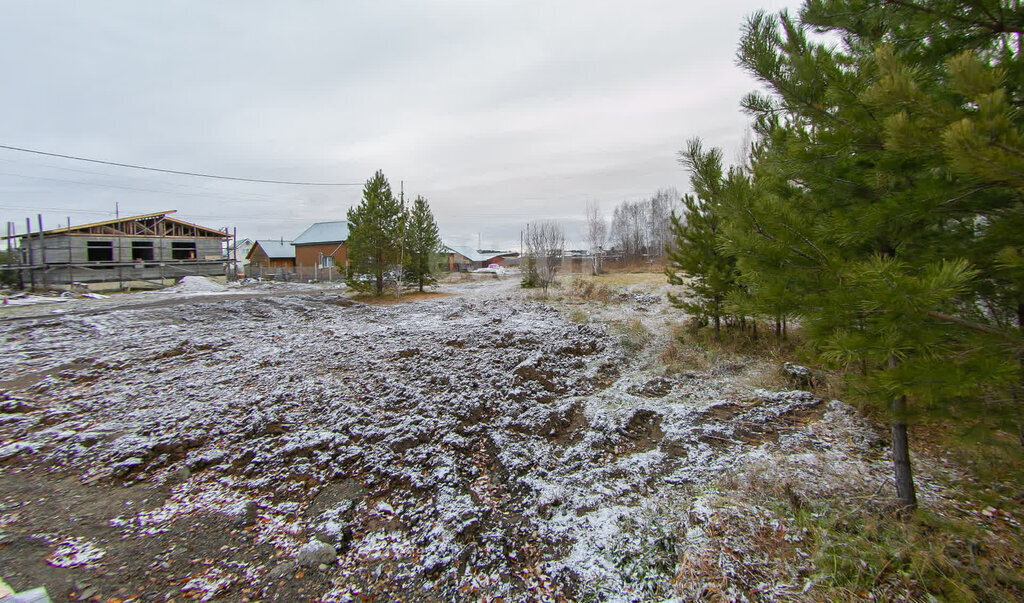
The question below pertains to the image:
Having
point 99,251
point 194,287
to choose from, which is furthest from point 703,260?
point 99,251

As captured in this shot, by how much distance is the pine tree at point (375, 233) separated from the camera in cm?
1836

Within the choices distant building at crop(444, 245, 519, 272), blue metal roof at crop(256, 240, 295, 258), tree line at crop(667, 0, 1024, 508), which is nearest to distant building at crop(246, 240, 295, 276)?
blue metal roof at crop(256, 240, 295, 258)

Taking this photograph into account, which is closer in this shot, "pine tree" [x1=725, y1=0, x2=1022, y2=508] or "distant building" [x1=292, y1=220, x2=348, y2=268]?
"pine tree" [x1=725, y1=0, x2=1022, y2=508]

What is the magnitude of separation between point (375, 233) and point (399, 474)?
1646cm

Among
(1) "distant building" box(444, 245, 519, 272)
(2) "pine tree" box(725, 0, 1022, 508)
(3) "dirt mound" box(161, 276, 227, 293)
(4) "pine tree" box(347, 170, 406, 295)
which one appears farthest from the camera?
(1) "distant building" box(444, 245, 519, 272)

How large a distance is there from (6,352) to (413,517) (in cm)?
1088

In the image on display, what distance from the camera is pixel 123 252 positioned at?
25.6 m

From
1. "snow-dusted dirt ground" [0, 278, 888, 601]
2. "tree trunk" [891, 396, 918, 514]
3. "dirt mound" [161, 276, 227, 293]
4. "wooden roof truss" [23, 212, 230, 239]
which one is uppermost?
"wooden roof truss" [23, 212, 230, 239]

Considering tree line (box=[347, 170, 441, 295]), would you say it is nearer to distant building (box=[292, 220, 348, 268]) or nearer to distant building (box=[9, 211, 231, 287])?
distant building (box=[9, 211, 231, 287])

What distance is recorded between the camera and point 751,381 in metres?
5.98

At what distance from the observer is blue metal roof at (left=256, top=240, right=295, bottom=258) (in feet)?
147

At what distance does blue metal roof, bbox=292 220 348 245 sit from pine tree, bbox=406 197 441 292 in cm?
2082

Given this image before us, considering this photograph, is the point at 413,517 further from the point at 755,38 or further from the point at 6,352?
the point at 6,352

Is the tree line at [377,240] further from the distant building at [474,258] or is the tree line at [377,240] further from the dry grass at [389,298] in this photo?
the distant building at [474,258]
